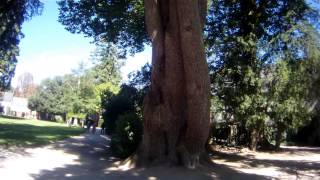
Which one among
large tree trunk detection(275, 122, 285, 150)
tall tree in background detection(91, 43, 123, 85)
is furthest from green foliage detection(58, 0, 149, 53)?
tall tree in background detection(91, 43, 123, 85)

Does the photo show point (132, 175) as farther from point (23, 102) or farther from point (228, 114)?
point (23, 102)

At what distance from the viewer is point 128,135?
19.0 metres

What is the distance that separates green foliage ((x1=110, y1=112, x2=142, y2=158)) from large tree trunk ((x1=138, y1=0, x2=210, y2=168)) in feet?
9.04

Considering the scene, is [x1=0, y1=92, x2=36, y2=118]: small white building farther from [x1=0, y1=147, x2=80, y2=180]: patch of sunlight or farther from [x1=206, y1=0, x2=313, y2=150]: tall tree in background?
[x1=0, y1=147, x2=80, y2=180]: patch of sunlight

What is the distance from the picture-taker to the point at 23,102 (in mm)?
133750

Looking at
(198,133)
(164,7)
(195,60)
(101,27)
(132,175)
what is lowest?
(132,175)

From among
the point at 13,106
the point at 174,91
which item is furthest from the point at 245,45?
the point at 13,106

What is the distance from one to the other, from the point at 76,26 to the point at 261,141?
13219mm

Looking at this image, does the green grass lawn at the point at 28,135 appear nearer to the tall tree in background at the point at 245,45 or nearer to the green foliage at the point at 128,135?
the green foliage at the point at 128,135

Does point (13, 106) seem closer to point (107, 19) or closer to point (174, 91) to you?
point (107, 19)

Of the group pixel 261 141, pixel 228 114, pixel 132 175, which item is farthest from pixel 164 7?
pixel 261 141

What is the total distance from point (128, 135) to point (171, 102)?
3.93m

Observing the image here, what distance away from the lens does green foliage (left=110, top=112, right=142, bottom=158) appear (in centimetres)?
1883

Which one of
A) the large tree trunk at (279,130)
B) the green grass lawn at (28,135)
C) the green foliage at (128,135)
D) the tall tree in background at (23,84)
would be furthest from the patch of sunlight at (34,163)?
the tall tree in background at (23,84)
